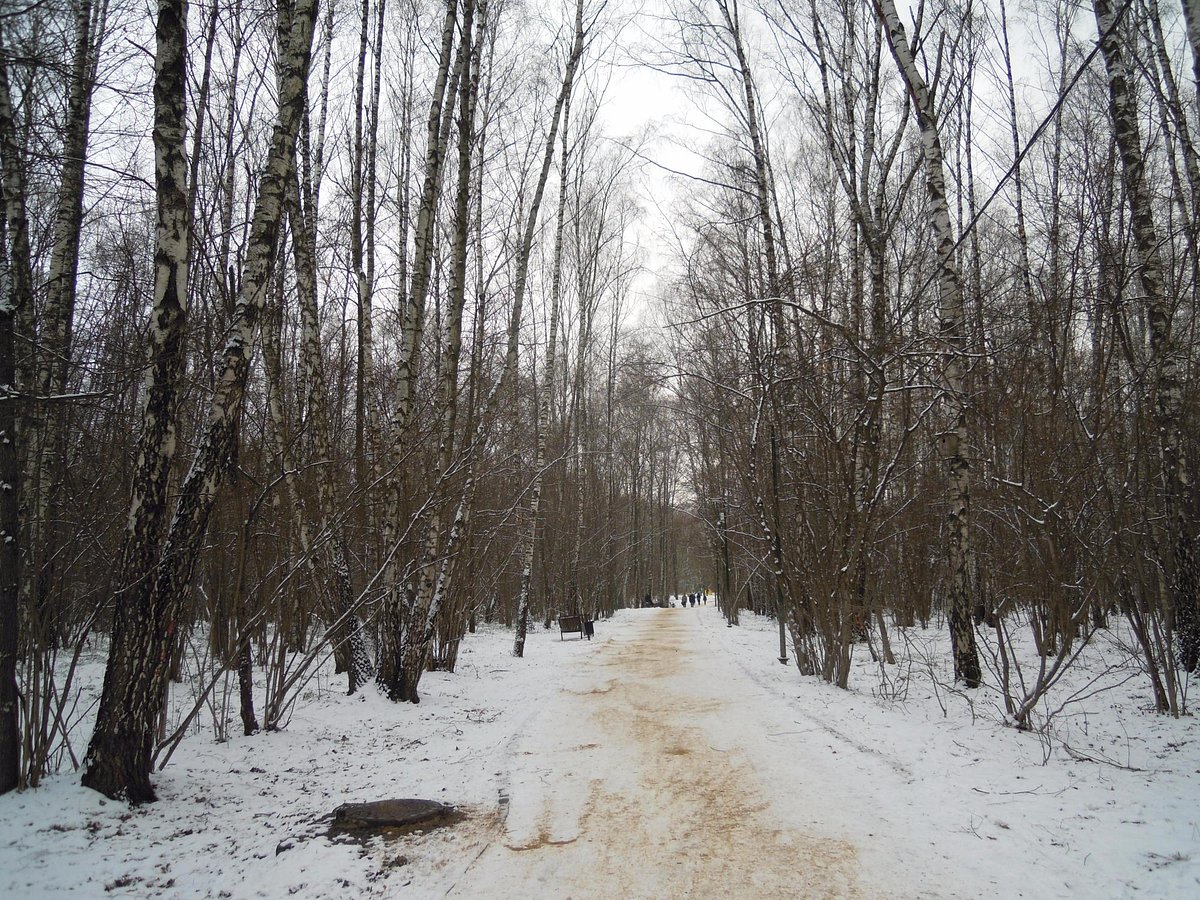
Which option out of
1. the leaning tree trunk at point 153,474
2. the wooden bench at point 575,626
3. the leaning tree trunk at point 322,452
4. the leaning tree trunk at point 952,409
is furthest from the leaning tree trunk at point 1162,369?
the wooden bench at point 575,626

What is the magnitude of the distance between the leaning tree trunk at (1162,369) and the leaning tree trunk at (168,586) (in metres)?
7.26

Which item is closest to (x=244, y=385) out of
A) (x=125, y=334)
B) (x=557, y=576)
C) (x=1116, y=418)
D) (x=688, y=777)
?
(x=125, y=334)

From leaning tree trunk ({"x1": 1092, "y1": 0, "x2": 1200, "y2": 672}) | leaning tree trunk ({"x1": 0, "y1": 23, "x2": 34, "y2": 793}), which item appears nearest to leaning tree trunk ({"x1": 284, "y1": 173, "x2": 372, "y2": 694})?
leaning tree trunk ({"x1": 0, "y1": 23, "x2": 34, "y2": 793})

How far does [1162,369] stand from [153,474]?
7.88m

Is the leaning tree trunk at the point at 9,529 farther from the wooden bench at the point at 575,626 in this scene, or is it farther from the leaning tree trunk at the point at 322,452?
the wooden bench at the point at 575,626

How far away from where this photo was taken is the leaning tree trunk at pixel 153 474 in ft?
11.9

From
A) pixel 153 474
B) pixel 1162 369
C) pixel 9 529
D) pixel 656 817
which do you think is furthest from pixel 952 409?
pixel 9 529

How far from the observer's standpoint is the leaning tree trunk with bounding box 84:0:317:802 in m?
3.63

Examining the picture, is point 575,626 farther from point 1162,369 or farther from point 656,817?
point 1162,369

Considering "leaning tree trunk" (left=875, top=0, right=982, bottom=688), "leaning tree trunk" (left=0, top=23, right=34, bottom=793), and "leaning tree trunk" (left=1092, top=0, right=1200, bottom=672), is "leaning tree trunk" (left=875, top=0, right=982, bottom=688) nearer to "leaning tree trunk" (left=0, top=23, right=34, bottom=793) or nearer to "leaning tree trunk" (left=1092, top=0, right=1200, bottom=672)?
"leaning tree trunk" (left=1092, top=0, right=1200, bottom=672)

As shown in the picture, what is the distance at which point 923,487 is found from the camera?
11.6 meters

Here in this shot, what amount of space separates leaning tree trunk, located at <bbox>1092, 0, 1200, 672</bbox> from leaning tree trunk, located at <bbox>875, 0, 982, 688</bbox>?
1497mm

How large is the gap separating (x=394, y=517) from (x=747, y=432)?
18.0 feet

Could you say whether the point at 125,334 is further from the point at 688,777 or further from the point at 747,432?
the point at 747,432
